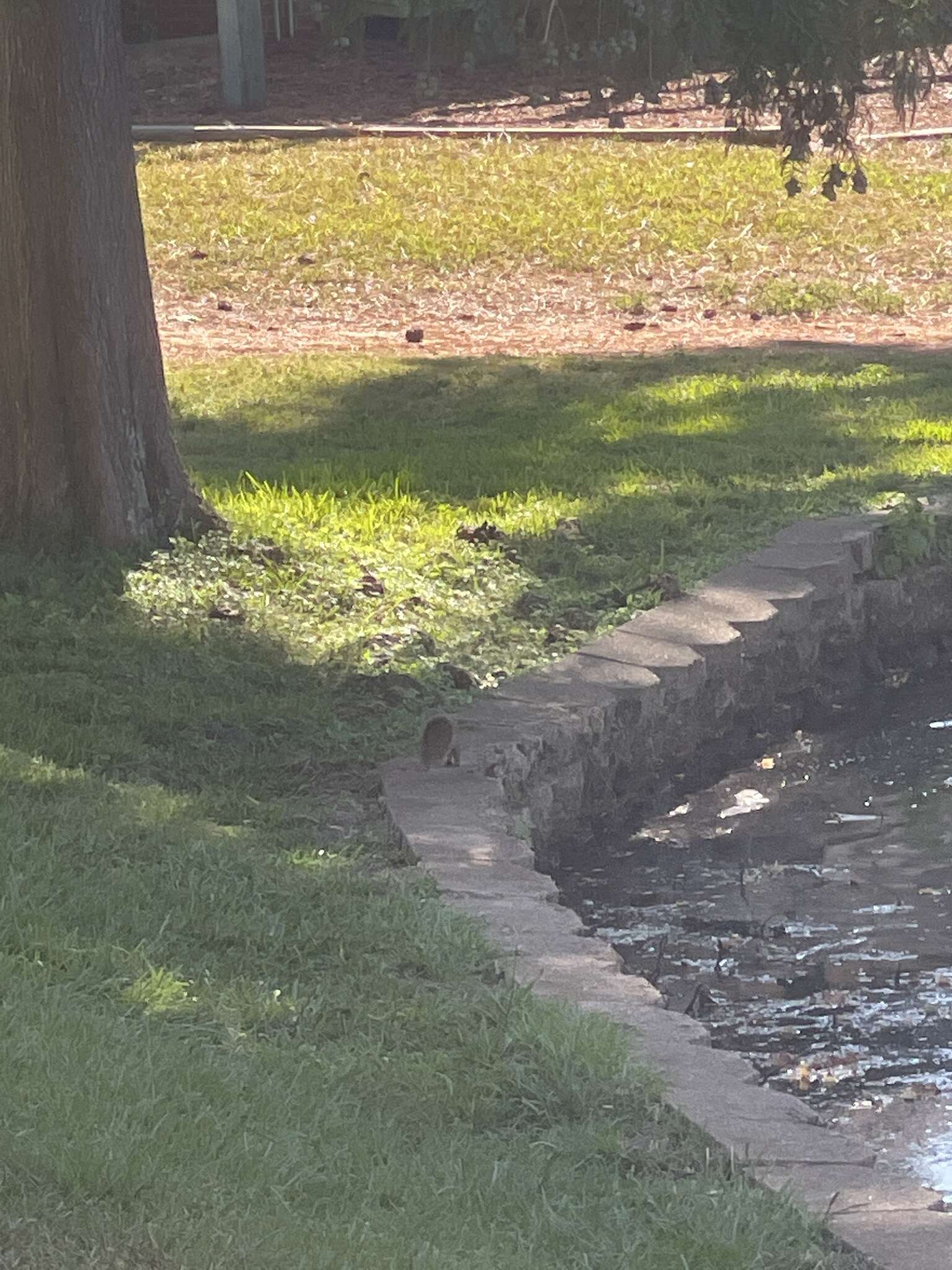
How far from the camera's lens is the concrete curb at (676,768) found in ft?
11.2

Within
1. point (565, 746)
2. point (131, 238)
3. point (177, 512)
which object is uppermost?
point (131, 238)

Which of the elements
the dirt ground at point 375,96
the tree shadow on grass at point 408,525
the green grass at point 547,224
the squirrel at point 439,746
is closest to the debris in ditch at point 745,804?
the tree shadow on grass at point 408,525

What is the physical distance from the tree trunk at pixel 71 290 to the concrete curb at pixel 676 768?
1697 mm

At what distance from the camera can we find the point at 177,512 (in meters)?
7.17

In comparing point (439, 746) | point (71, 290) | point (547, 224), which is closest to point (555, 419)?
point (71, 290)

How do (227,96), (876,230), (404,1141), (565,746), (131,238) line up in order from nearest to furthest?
(404,1141) < (565,746) < (131,238) < (876,230) < (227,96)

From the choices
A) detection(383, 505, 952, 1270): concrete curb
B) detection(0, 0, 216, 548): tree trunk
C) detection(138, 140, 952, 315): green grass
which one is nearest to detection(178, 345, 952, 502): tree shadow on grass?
detection(383, 505, 952, 1270): concrete curb

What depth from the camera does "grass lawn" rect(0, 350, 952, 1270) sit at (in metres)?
3.09

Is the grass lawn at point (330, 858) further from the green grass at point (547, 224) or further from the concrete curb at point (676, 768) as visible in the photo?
the green grass at point (547, 224)

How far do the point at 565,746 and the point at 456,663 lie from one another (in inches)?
23.6

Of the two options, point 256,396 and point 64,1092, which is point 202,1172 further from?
point 256,396

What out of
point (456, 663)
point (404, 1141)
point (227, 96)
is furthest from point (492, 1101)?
point (227, 96)

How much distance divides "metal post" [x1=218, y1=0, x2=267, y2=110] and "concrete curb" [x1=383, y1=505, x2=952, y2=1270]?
11690mm

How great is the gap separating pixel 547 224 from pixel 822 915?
9.44 metres
